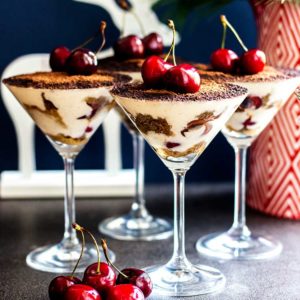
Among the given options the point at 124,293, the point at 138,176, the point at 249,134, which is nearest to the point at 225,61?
the point at 249,134

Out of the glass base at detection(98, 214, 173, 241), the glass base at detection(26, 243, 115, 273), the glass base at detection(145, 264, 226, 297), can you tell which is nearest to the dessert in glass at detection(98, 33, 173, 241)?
the glass base at detection(98, 214, 173, 241)

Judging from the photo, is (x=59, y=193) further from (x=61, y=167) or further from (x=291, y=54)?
(x=291, y=54)

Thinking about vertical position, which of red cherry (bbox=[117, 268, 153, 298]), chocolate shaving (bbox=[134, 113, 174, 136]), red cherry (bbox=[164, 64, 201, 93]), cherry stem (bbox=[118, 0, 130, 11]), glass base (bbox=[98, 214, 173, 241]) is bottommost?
glass base (bbox=[98, 214, 173, 241])

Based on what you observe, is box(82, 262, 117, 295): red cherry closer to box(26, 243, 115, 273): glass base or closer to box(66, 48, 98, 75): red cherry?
box(26, 243, 115, 273): glass base

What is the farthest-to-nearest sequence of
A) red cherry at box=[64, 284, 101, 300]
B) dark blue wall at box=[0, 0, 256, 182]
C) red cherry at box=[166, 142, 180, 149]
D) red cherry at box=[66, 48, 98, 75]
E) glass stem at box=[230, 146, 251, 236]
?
dark blue wall at box=[0, 0, 256, 182] → glass stem at box=[230, 146, 251, 236] → red cherry at box=[66, 48, 98, 75] → red cherry at box=[166, 142, 180, 149] → red cherry at box=[64, 284, 101, 300]

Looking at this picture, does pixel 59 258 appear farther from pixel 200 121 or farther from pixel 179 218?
pixel 200 121

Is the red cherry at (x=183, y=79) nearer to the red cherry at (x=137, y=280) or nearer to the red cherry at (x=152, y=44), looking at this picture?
the red cherry at (x=137, y=280)
